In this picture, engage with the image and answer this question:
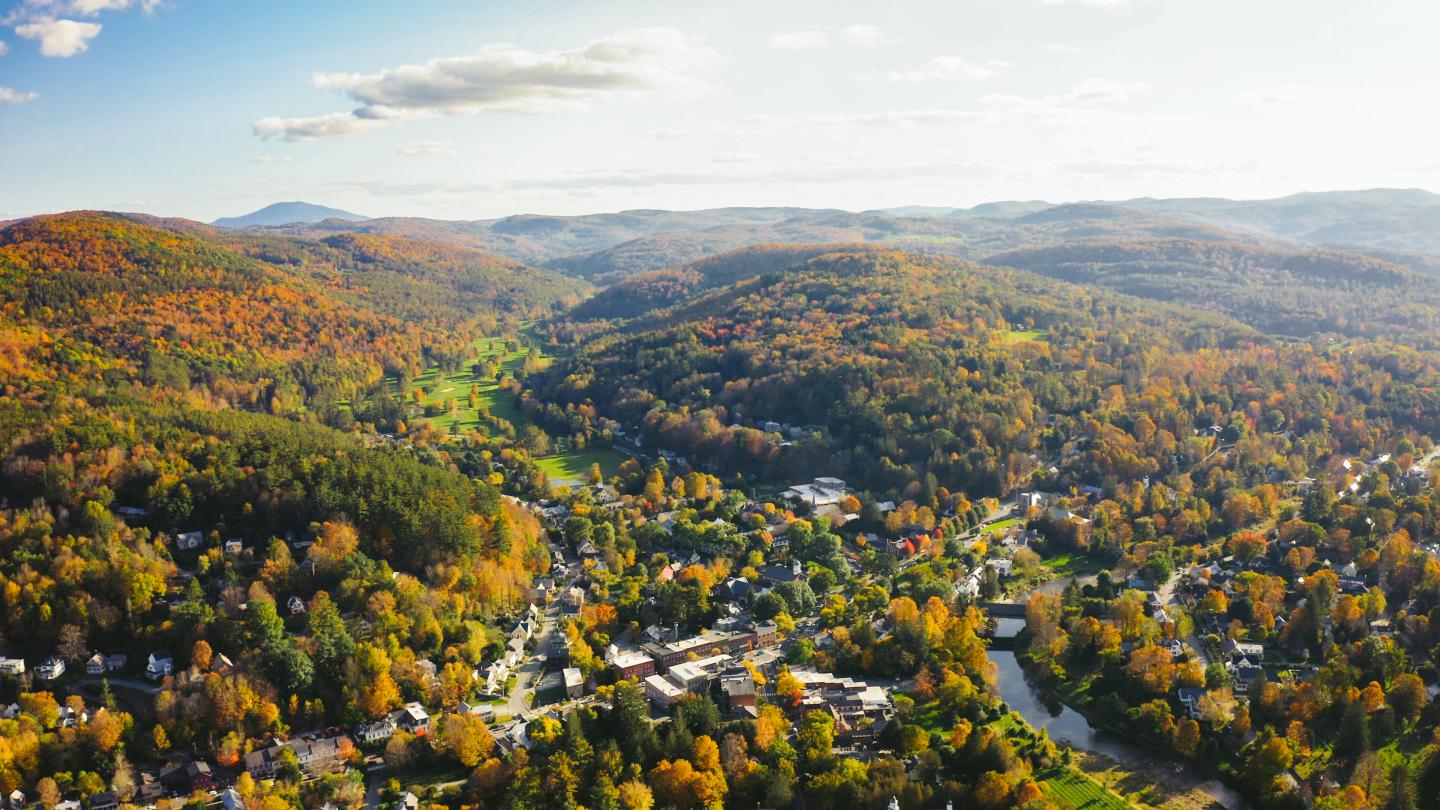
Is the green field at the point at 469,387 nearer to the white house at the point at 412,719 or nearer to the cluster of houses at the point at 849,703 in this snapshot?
the white house at the point at 412,719

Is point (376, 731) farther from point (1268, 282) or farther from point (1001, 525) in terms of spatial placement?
point (1268, 282)

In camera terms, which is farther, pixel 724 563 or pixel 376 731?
pixel 724 563

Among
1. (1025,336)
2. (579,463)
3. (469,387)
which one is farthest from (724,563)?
(469,387)

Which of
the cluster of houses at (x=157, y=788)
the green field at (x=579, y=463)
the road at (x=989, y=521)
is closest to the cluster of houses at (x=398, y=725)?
the cluster of houses at (x=157, y=788)

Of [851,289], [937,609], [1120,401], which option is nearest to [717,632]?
[937,609]

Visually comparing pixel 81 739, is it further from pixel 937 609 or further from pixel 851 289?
pixel 851 289

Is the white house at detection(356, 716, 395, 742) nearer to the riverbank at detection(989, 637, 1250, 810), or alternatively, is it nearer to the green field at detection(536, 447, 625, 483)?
the riverbank at detection(989, 637, 1250, 810)
